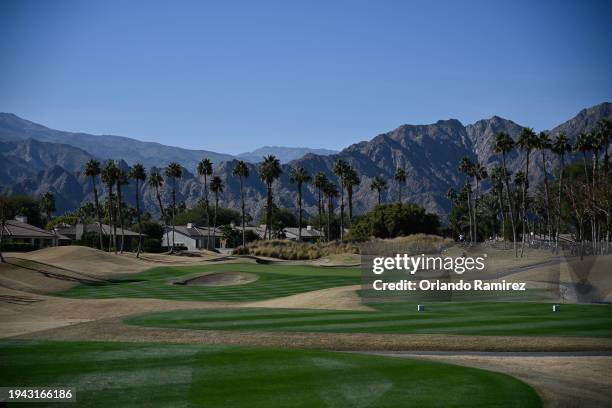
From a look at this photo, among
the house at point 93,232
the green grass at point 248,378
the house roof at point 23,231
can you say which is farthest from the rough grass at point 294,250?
the green grass at point 248,378

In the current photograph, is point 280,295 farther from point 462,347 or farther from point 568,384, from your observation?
point 568,384

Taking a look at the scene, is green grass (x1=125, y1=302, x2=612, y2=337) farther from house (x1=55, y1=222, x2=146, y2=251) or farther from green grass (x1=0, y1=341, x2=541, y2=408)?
house (x1=55, y1=222, x2=146, y2=251)

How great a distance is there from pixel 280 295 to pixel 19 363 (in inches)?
1140

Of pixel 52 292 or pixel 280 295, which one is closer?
pixel 280 295

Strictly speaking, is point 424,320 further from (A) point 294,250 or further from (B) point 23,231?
(B) point 23,231

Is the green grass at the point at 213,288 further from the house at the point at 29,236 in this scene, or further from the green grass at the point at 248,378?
the house at the point at 29,236

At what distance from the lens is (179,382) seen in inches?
606

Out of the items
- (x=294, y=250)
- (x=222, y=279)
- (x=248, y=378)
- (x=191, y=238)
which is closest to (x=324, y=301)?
(x=222, y=279)

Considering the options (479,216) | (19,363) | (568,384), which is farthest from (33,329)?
(479,216)

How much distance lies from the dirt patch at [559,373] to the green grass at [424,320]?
3.85 metres

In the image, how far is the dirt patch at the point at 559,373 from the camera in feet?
49.9

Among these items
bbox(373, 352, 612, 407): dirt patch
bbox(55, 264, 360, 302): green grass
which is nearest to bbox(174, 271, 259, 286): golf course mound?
bbox(55, 264, 360, 302): green grass

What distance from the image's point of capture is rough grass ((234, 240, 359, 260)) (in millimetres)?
86062

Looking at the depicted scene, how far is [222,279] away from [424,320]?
32.4 metres
